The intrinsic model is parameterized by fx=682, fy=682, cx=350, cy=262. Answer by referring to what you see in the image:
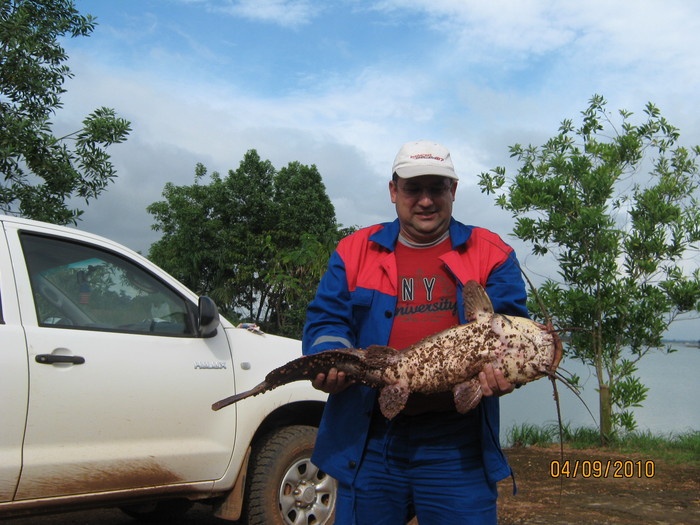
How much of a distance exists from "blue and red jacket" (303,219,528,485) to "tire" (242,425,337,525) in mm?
1765

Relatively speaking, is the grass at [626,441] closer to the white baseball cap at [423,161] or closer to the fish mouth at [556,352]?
the fish mouth at [556,352]

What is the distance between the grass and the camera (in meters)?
7.97

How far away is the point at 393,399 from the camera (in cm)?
240

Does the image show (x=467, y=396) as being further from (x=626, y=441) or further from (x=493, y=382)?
(x=626, y=441)

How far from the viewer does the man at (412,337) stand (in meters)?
2.46

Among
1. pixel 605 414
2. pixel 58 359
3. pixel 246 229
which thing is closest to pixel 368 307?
pixel 58 359

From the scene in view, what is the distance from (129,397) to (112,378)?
15 centimetres

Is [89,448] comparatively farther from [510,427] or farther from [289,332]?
[289,332]

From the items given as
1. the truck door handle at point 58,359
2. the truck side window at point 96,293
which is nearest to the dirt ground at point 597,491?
the truck side window at point 96,293

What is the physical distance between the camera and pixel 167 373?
3.95 metres

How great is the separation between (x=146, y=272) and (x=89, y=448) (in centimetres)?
112

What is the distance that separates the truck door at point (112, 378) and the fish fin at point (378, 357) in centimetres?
187
